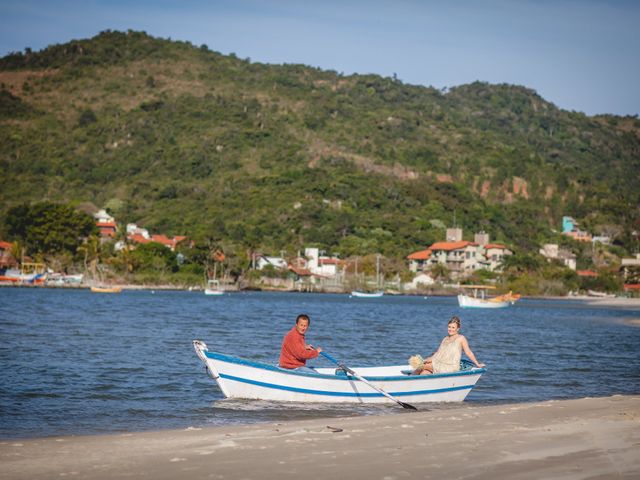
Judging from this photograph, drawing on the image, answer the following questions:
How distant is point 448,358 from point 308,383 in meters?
3.27

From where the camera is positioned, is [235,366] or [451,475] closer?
[451,475]

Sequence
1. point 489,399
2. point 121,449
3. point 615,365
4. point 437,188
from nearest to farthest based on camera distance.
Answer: point 121,449 < point 489,399 < point 615,365 < point 437,188

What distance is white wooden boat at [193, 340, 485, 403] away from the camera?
18328 millimetres

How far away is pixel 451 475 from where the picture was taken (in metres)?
10.7

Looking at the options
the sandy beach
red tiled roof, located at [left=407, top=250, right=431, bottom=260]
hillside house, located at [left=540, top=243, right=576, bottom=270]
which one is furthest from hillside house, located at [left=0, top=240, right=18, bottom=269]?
the sandy beach

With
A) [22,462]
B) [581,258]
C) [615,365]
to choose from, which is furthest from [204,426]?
[581,258]

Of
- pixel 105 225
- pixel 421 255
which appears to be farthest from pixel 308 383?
pixel 105 225

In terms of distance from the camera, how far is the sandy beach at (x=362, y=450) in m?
10.9

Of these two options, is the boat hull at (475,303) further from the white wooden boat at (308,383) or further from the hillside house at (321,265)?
the white wooden boat at (308,383)

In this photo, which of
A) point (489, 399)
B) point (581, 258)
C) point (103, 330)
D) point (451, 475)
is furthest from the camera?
point (581, 258)

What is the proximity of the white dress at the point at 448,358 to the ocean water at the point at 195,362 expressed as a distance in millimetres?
811

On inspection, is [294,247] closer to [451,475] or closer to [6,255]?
[6,255]

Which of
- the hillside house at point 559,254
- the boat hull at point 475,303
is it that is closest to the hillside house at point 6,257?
the boat hull at point 475,303

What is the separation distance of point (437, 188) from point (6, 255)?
3366 inches
